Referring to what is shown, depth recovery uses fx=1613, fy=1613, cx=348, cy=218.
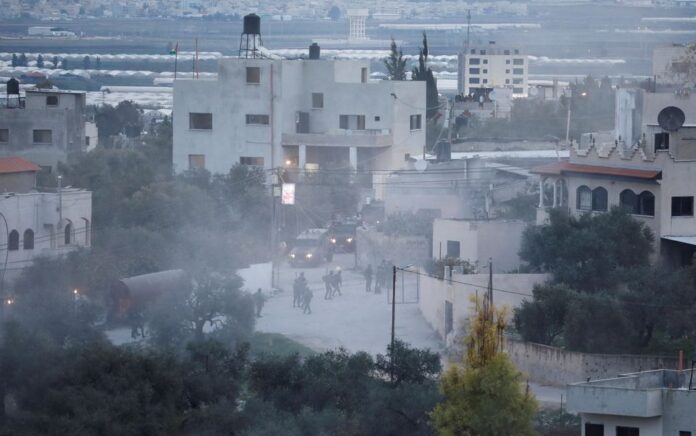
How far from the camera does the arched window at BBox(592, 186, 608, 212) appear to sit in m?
19.7

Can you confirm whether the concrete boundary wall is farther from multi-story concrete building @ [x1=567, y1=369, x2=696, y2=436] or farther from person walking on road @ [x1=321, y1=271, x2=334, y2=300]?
person walking on road @ [x1=321, y1=271, x2=334, y2=300]

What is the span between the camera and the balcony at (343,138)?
29312mm

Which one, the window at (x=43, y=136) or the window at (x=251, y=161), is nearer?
the window at (x=251, y=161)

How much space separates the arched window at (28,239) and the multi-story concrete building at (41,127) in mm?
7873

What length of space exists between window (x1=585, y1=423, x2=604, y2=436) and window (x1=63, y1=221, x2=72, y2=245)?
11.4m

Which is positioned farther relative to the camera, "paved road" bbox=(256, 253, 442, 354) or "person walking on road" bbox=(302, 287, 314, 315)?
"person walking on road" bbox=(302, 287, 314, 315)

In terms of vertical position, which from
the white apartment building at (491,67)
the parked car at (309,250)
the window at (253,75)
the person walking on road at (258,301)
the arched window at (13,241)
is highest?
the white apartment building at (491,67)

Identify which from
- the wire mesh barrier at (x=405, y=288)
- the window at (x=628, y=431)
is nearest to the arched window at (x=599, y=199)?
the wire mesh barrier at (x=405, y=288)

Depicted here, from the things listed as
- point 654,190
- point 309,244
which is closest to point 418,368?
point 654,190

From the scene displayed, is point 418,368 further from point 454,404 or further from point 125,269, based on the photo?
point 125,269

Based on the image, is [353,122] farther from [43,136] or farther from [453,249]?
[453,249]

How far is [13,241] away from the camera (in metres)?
21.2

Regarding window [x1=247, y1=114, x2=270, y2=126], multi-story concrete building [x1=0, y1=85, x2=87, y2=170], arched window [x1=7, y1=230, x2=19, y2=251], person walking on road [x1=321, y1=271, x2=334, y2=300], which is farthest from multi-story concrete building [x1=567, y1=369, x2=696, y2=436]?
multi-story concrete building [x1=0, y1=85, x2=87, y2=170]

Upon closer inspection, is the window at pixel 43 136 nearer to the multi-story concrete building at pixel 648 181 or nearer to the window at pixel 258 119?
the window at pixel 258 119
